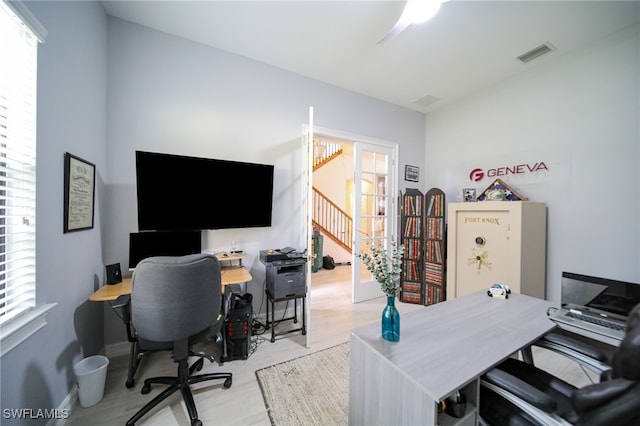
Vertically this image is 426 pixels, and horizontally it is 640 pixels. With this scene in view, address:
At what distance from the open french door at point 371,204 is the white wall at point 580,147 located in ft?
4.40

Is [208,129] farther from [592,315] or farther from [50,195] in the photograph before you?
[592,315]

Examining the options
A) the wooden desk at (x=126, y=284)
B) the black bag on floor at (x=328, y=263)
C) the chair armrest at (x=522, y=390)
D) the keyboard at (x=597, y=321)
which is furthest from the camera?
the black bag on floor at (x=328, y=263)

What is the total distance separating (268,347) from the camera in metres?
2.26

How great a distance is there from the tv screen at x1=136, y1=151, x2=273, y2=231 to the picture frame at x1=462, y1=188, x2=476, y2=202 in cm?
277

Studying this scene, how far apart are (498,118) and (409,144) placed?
Result: 47.1 inches

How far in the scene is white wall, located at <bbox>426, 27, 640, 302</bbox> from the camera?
214cm

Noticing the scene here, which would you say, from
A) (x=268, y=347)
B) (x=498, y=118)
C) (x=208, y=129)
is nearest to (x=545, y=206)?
(x=498, y=118)

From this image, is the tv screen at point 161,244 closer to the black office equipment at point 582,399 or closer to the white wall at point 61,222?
the white wall at point 61,222

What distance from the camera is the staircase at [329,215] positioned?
19.7 feet

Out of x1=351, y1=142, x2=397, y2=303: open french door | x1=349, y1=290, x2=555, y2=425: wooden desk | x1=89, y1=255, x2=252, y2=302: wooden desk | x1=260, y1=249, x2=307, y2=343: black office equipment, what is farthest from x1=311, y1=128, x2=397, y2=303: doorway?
x1=349, y1=290, x2=555, y2=425: wooden desk

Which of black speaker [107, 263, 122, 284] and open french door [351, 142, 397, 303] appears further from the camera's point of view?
open french door [351, 142, 397, 303]

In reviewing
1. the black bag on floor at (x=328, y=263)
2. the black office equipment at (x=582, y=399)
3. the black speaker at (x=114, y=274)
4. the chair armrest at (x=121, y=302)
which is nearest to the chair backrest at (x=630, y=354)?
the black office equipment at (x=582, y=399)

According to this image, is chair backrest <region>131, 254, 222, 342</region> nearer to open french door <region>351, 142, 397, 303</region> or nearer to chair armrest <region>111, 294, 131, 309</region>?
chair armrest <region>111, 294, 131, 309</region>

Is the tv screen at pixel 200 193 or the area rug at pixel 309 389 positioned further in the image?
the tv screen at pixel 200 193
